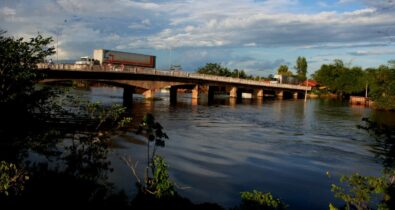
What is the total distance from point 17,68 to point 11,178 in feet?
A: 14.4

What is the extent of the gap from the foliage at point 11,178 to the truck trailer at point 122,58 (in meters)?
87.5

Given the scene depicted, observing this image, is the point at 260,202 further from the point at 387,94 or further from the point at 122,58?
the point at 122,58

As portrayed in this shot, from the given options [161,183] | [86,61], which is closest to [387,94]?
[86,61]

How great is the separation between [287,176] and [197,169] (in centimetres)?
564

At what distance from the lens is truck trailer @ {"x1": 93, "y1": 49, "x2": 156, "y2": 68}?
334 ft

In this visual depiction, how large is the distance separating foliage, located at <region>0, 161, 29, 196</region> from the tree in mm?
2535

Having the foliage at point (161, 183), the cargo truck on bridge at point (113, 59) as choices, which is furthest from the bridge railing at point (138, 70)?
the foliage at point (161, 183)

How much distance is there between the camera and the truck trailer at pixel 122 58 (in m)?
102

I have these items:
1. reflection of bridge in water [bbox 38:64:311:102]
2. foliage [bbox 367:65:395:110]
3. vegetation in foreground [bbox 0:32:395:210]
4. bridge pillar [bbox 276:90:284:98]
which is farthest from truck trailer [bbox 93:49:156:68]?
vegetation in foreground [bbox 0:32:395:210]

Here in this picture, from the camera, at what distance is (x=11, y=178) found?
1546cm

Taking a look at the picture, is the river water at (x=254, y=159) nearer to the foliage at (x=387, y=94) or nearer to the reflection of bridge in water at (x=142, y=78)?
the reflection of bridge in water at (x=142, y=78)

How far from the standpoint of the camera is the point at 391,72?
102m

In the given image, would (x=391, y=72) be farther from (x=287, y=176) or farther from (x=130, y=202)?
(x=130, y=202)

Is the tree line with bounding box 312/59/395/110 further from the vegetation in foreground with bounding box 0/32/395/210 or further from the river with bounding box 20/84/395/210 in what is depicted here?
the vegetation in foreground with bounding box 0/32/395/210
